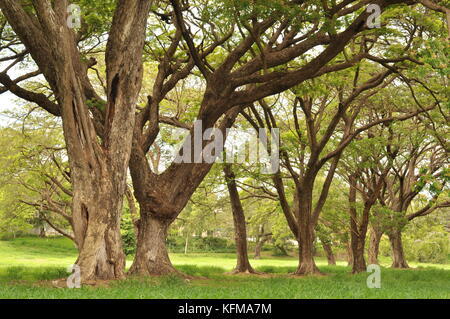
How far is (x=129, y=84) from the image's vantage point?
1047 cm

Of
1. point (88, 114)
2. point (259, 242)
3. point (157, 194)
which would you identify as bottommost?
point (259, 242)

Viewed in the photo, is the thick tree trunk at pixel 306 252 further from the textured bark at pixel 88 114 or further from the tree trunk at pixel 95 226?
the tree trunk at pixel 95 226

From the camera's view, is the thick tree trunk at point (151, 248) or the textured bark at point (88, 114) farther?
the thick tree trunk at point (151, 248)

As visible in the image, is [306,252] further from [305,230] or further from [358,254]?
[358,254]

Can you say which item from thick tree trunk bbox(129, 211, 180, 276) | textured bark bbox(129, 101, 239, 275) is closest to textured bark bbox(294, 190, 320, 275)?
textured bark bbox(129, 101, 239, 275)

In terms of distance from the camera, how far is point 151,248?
526 inches

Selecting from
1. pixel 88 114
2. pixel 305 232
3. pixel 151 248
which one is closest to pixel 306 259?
pixel 305 232

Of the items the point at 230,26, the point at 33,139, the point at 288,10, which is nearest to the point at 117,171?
the point at 288,10

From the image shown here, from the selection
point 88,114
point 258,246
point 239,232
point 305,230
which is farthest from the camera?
point 258,246

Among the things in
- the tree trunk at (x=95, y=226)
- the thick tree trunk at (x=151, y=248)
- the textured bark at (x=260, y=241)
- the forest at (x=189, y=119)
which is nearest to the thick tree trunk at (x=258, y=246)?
the textured bark at (x=260, y=241)

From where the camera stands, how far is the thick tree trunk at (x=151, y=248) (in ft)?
43.3

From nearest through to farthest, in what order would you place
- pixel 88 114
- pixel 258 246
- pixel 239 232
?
pixel 88 114
pixel 239 232
pixel 258 246

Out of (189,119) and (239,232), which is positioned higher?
(189,119)

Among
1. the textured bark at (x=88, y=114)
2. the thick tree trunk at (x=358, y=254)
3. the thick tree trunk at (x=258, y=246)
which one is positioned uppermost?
the textured bark at (x=88, y=114)
